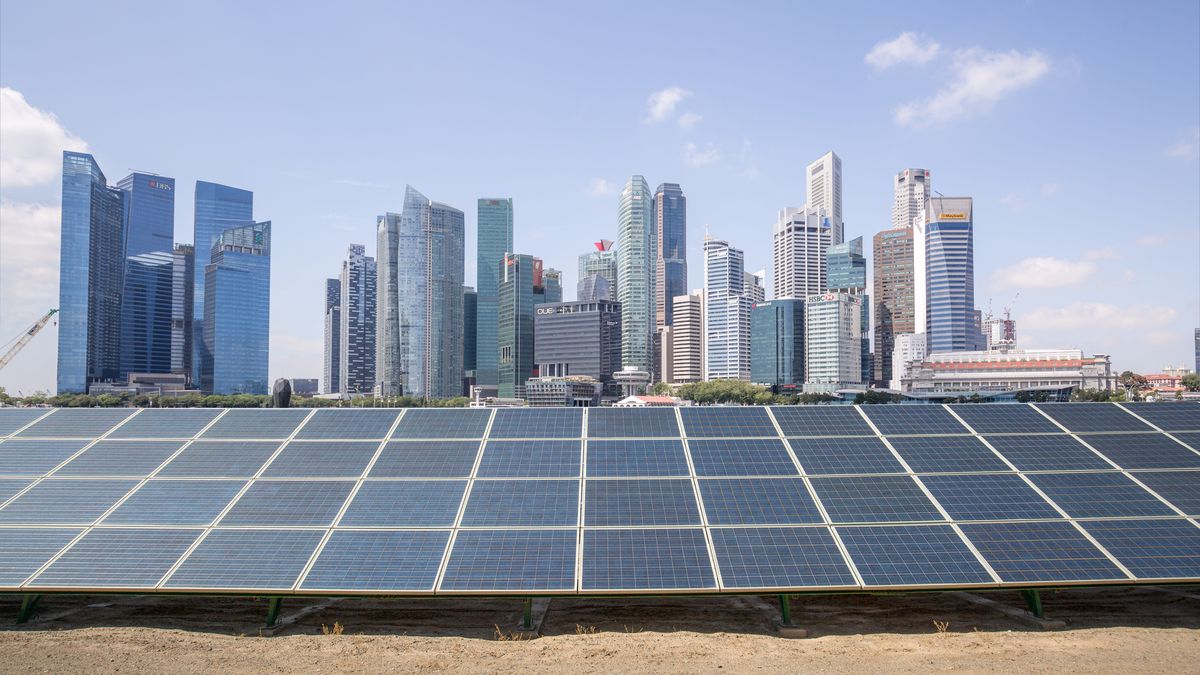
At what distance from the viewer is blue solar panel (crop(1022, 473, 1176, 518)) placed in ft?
71.8

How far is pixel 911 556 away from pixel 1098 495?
8.28 m

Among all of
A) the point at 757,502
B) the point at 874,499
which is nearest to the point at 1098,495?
the point at 874,499

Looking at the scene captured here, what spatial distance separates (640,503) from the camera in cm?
2183

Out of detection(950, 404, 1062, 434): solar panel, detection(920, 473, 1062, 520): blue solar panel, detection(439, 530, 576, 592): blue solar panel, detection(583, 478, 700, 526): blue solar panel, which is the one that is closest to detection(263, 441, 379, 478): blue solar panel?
detection(439, 530, 576, 592): blue solar panel

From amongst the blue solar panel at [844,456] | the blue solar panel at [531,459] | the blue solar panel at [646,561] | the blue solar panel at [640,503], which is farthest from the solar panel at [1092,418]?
the blue solar panel at [531,459]

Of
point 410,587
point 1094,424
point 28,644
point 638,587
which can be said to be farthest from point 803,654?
point 28,644

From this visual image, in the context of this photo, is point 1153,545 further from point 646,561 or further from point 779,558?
point 646,561

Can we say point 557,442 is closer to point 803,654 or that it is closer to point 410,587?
point 410,587

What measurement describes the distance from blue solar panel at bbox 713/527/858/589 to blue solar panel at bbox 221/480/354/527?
12.3 metres

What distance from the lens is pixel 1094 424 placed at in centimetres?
2714

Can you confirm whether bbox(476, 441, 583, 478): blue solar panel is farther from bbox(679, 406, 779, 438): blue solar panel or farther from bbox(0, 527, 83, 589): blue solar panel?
bbox(0, 527, 83, 589): blue solar panel

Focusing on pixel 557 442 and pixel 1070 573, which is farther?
pixel 557 442

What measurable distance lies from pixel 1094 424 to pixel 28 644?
121 ft

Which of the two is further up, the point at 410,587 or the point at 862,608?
the point at 410,587
